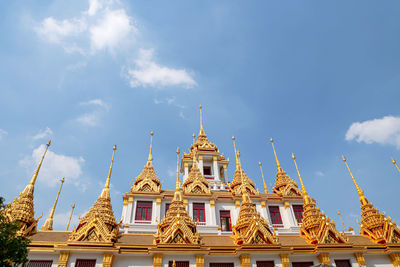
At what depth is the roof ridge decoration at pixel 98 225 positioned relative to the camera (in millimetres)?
17516

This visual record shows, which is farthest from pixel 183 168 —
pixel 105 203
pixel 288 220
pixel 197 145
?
pixel 105 203

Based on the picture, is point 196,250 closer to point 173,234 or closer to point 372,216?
point 173,234

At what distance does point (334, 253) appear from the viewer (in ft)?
64.4

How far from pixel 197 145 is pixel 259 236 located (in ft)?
82.4

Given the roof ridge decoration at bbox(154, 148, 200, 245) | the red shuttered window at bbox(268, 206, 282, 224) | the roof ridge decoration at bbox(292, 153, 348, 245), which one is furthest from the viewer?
the red shuttered window at bbox(268, 206, 282, 224)

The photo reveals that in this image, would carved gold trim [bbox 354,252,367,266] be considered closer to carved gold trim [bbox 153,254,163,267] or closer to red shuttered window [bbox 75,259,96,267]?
carved gold trim [bbox 153,254,163,267]

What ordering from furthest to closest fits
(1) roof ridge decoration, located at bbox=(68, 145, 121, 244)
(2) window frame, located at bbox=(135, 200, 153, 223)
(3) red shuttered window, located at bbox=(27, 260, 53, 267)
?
(2) window frame, located at bbox=(135, 200, 153, 223) < (1) roof ridge decoration, located at bbox=(68, 145, 121, 244) < (3) red shuttered window, located at bbox=(27, 260, 53, 267)

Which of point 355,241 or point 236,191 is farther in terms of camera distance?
point 236,191

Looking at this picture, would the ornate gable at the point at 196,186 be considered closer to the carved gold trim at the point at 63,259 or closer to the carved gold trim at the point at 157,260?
the carved gold trim at the point at 157,260

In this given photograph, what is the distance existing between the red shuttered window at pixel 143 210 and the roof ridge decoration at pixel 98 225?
6.93 m

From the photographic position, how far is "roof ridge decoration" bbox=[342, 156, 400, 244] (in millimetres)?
21766

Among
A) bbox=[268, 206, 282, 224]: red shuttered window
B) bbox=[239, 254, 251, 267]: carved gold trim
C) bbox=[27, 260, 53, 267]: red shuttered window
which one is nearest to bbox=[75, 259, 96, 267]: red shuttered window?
bbox=[27, 260, 53, 267]: red shuttered window

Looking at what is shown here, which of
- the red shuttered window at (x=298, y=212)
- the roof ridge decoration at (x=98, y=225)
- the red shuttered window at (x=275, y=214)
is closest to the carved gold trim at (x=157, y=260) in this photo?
the roof ridge decoration at (x=98, y=225)

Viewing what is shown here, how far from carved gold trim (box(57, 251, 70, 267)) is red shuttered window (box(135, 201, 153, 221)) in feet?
35.5
